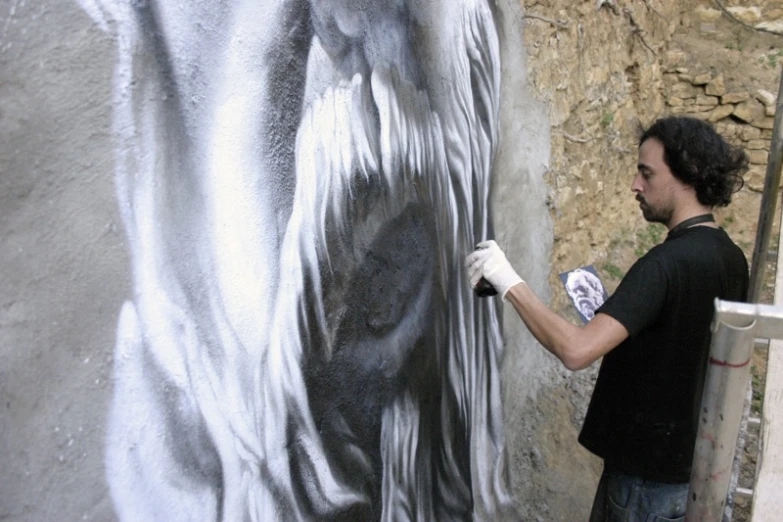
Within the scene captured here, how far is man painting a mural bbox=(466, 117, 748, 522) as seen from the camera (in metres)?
2.11

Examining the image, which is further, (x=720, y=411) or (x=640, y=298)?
(x=640, y=298)

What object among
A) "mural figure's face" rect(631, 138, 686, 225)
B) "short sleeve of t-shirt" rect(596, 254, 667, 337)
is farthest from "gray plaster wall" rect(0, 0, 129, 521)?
"mural figure's face" rect(631, 138, 686, 225)

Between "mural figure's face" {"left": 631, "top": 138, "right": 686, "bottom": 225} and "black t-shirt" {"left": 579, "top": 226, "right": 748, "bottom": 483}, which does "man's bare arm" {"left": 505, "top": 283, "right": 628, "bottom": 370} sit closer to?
"black t-shirt" {"left": 579, "top": 226, "right": 748, "bottom": 483}

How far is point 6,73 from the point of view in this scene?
4.00 feet

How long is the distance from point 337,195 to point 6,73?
0.95 metres

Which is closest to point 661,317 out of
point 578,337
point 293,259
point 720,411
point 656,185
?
point 578,337

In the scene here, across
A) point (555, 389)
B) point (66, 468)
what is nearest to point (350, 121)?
point (66, 468)

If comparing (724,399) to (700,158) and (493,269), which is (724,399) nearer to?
(493,269)

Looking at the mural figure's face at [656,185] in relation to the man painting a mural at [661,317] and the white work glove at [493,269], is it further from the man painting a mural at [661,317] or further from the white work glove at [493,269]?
the white work glove at [493,269]

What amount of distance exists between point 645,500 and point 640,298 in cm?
70

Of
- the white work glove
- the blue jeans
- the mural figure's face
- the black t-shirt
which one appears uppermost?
the mural figure's face

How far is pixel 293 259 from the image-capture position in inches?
73.0

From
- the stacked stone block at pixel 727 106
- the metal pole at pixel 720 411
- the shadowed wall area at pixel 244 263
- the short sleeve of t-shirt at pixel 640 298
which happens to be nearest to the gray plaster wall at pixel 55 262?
the shadowed wall area at pixel 244 263

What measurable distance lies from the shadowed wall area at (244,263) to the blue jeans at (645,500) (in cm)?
62
